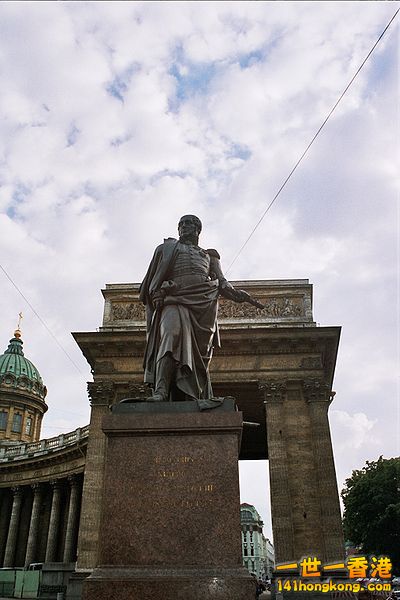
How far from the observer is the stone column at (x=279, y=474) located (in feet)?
82.2

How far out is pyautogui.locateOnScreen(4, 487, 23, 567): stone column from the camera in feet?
157

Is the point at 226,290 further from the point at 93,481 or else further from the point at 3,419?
the point at 3,419

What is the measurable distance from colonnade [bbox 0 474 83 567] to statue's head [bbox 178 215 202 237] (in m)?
38.0

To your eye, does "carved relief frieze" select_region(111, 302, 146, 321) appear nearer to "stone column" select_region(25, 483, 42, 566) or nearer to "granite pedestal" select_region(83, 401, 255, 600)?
"stone column" select_region(25, 483, 42, 566)

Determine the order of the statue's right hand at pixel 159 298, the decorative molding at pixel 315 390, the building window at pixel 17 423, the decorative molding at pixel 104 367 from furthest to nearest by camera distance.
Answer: the building window at pixel 17 423 < the decorative molding at pixel 104 367 < the decorative molding at pixel 315 390 < the statue's right hand at pixel 159 298

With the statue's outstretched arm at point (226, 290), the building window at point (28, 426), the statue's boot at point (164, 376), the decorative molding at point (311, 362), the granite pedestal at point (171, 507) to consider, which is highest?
the building window at point (28, 426)

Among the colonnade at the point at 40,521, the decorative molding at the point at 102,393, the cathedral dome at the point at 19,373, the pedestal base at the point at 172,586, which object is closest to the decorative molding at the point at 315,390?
the decorative molding at the point at 102,393

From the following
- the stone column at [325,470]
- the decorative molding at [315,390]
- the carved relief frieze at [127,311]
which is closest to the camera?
the stone column at [325,470]

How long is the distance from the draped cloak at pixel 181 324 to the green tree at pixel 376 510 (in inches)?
1468

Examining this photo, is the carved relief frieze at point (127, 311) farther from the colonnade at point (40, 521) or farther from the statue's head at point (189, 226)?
the statue's head at point (189, 226)

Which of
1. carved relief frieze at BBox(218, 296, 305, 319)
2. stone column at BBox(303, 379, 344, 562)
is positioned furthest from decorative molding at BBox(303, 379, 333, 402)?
carved relief frieze at BBox(218, 296, 305, 319)

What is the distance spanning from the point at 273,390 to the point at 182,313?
20926mm

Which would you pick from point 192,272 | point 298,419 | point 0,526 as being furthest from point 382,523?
point 192,272

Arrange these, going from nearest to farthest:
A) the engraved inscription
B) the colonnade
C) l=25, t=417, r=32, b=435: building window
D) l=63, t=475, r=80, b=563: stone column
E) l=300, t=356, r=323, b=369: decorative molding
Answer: the engraved inscription → l=300, t=356, r=323, b=369: decorative molding → l=63, t=475, r=80, b=563: stone column → the colonnade → l=25, t=417, r=32, b=435: building window
